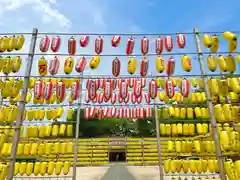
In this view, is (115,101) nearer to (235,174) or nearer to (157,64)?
(157,64)

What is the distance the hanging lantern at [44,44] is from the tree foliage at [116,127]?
70.9 feet

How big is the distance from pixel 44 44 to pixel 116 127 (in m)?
23.7

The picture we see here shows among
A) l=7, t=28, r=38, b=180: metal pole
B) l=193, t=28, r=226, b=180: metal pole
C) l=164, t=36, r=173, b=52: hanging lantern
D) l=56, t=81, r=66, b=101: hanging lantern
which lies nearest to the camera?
l=193, t=28, r=226, b=180: metal pole

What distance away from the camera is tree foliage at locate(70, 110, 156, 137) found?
2759 cm

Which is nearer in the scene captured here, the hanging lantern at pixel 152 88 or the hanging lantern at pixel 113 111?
the hanging lantern at pixel 152 88

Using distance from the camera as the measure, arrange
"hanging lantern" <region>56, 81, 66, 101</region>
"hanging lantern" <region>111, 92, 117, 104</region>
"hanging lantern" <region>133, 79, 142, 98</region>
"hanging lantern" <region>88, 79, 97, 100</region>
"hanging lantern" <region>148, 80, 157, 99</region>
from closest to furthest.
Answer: "hanging lantern" <region>56, 81, 66, 101</region> < "hanging lantern" <region>148, 80, 157, 99</region> < "hanging lantern" <region>88, 79, 97, 100</region> < "hanging lantern" <region>133, 79, 142, 98</region> < "hanging lantern" <region>111, 92, 117, 104</region>

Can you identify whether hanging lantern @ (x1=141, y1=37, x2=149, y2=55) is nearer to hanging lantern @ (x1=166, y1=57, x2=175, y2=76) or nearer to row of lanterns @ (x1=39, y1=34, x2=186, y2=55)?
row of lanterns @ (x1=39, y1=34, x2=186, y2=55)

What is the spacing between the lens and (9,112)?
5.40 metres

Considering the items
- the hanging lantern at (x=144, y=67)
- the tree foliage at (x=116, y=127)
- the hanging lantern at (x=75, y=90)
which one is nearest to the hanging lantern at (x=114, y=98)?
the hanging lantern at (x=75, y=90)

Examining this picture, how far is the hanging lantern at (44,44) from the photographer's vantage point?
6.04m

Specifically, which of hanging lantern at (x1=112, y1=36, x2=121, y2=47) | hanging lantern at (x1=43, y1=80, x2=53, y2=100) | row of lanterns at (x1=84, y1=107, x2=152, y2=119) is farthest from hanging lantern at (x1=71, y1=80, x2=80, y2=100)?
row of lanterns at (x1=84, y1=107, x2=152, y2=119)

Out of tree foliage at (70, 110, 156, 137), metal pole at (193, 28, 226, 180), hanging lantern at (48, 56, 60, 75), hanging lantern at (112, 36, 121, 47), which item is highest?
tree foliage at (70, 110, 156, 137)

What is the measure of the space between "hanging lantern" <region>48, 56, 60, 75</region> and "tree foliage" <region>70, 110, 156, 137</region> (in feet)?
70.3

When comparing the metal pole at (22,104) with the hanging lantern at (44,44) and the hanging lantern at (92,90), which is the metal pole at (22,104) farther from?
the hanging lantern at (92,90)
